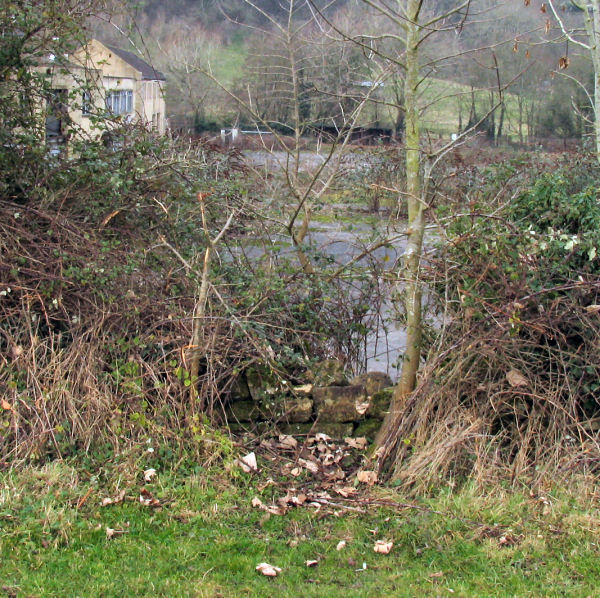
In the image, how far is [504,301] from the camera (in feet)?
17.3

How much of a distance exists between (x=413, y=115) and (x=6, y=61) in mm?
3681

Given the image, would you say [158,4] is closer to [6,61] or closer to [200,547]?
[6,61]

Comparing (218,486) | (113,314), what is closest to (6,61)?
(113,314)

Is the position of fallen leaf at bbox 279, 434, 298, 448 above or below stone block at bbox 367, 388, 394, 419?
below

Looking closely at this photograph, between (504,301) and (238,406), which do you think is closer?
(504,301)

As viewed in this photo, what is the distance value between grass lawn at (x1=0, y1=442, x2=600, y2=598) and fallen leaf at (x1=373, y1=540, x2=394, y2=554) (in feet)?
0.09

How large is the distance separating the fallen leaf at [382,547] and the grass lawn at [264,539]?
0.03 metres

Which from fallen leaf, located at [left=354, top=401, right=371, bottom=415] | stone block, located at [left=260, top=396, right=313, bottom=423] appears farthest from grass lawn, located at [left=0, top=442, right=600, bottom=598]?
fallen leaf, located at [left=354, top=401, right=371, bottom=415]

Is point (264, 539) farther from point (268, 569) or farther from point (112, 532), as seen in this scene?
point (112, 532)

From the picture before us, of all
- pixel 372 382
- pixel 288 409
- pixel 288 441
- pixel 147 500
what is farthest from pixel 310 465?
pixel 147 500

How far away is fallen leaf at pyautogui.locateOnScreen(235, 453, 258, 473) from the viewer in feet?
16.6

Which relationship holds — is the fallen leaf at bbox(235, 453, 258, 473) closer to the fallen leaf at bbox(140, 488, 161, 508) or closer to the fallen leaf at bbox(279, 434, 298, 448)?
the fallen leaf at bbox(279, 434, 298, 448)

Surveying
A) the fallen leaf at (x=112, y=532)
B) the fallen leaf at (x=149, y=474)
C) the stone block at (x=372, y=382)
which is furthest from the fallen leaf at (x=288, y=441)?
the fallen leaf at (x=112, y=532)

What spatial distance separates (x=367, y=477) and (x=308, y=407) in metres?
0.89
